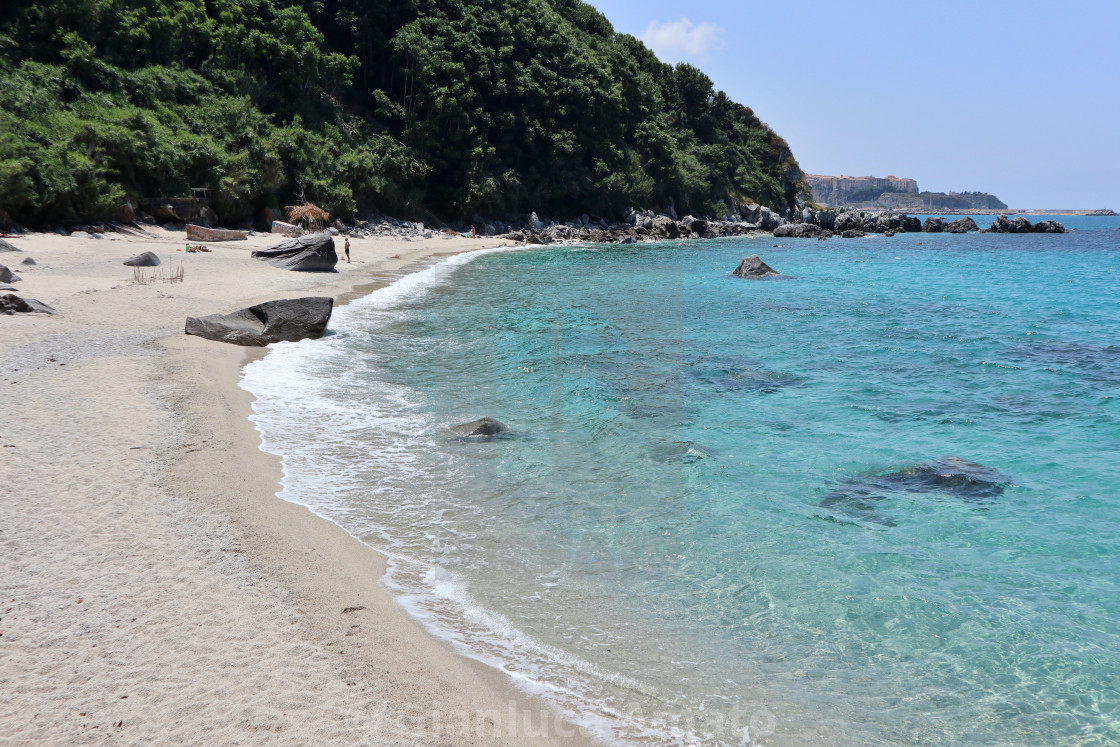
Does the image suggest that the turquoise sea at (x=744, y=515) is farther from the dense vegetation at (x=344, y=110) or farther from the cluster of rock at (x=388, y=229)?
the cluster of rock at (x=388, y=229)

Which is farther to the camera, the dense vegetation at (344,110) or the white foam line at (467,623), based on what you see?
the dense vegetation at (344,110)

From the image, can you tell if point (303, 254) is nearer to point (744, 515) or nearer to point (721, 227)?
point (744, 515)

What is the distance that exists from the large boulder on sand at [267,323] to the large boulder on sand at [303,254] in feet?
33.3

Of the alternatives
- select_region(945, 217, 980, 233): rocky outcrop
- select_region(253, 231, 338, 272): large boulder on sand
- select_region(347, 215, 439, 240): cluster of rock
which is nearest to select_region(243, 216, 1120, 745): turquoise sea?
select_region(253, 231, 338, 272): large boulder on sand

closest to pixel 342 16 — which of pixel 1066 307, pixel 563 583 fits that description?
pixel 1066 307

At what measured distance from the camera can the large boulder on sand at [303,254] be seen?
78.7ft

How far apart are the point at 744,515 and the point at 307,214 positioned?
35.7 m

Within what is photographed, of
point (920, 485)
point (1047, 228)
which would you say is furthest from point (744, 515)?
point (1047, 228)

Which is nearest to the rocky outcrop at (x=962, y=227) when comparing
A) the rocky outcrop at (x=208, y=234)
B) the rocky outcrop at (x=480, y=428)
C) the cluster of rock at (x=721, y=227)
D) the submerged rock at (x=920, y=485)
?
the cluster of rock at (x=721, y=227)

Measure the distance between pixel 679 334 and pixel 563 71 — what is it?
4563cm

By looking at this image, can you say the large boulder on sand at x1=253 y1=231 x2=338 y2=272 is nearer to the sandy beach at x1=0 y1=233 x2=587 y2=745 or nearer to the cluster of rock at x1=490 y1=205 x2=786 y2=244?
the sandy beach at x1=0 y1=233 x2=587 y2=745

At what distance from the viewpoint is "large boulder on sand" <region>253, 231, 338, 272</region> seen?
78.7ft

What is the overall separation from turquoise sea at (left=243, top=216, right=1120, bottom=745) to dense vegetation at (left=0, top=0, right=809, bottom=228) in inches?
800

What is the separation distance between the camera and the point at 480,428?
939 cm
